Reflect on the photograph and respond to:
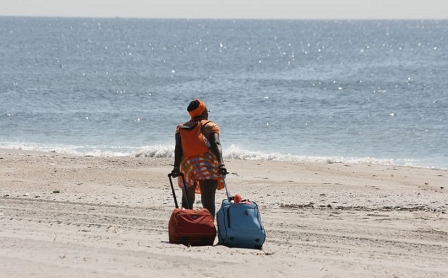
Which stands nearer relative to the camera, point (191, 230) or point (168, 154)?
point (191, 230)

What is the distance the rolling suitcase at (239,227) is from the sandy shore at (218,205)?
19 centimetres

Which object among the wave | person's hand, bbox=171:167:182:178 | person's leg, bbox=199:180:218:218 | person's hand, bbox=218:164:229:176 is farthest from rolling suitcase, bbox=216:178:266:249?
the wave

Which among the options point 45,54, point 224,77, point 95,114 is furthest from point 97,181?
point 45,54

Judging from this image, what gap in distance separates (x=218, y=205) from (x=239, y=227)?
11.8 ft

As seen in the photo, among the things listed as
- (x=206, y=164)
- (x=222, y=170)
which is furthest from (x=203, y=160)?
(x=222, y=170)

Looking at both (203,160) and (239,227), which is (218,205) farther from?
(239,227)

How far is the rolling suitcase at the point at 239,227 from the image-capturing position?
8.02 m

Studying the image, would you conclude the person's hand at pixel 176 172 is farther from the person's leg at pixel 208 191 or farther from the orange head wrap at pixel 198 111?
the orange head wrap at pixel 198 111

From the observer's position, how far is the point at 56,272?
6.62m

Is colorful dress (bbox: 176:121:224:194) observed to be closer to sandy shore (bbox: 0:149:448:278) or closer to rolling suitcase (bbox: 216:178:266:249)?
rolling suitcase (bbox: 216:178:266:249)

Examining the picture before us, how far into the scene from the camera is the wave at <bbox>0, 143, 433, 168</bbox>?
19.4 meters

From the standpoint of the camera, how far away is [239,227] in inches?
316

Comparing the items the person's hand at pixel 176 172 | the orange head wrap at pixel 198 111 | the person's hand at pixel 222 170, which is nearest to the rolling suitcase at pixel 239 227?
the person's hand at pixel 222 170

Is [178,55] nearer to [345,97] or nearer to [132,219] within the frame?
[345,97]
